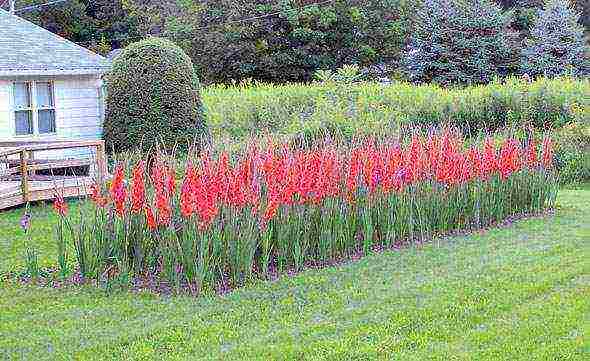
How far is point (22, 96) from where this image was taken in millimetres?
15523

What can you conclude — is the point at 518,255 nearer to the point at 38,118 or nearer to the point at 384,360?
the point at 384,360

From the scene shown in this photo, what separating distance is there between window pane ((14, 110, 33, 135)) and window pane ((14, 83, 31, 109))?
0.41 feet

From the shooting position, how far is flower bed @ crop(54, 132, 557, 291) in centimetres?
696

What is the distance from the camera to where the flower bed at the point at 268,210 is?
6961 millimetres

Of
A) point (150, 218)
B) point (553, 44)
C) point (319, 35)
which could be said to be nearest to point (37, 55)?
point (150, 218)

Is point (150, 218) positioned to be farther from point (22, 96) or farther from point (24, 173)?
point (22, 96)

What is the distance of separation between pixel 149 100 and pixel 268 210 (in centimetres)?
772

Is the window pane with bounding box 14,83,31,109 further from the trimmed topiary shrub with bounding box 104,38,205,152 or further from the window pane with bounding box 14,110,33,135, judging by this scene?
the trimmed topiary shrub with bounding box 104,38,205,152

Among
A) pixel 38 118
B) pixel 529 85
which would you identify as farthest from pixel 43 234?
pixel 529 85

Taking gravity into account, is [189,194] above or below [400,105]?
above

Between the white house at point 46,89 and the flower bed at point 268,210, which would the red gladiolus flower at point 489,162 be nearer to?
the flower bed at point 268,210

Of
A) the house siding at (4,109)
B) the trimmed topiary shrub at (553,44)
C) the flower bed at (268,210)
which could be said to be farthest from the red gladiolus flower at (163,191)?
the trimmed topiary shrub at (553,44)

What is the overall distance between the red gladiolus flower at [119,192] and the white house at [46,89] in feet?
26.6

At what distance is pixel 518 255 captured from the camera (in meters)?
8.27
